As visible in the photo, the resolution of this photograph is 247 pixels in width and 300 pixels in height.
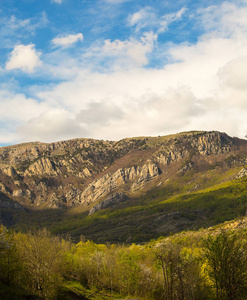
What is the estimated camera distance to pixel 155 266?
93062 mm

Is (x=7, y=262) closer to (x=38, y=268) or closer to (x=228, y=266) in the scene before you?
(x=38, y=268)

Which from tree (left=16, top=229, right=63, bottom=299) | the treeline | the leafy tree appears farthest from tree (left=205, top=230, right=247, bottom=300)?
the leafy tree

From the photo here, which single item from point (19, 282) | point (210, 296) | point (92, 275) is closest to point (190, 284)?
point (210, 296)

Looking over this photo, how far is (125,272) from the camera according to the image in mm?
80312

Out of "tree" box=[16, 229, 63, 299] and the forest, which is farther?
"tree" box=[16, 229, 63, 299]

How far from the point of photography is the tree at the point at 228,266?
4450cm

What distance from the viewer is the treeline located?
45969 mm

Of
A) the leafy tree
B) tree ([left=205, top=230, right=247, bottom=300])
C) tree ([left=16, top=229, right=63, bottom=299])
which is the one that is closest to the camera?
tree ([left=205, top=230, right=247, bottom=300])

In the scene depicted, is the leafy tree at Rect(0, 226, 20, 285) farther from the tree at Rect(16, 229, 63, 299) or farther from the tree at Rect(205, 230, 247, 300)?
the tree at Rect(205, 230, 247, 300)

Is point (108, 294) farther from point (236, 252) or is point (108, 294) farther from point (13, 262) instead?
point (236, 252)

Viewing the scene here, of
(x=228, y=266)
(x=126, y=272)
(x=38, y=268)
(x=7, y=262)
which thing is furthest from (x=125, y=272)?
(x=228, y=266)

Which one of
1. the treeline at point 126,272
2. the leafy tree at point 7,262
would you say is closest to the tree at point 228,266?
the treeline at point 126,272

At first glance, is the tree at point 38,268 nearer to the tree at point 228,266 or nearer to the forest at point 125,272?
the forest at point 125,272

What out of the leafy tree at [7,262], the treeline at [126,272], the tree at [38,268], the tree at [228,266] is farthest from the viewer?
the tree at [38,268]
